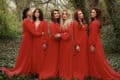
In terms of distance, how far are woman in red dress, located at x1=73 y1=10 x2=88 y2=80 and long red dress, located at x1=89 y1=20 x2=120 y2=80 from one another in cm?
18

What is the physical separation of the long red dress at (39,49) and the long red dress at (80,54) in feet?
3.32

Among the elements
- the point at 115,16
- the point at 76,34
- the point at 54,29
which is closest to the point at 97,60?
the point at 76,34

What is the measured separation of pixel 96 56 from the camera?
11.2 metres

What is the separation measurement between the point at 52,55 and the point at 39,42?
64 cm

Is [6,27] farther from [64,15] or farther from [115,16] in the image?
[64,15]

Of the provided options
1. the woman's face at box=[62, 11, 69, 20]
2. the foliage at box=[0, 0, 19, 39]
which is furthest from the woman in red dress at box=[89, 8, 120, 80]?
the foliage at box=[0, 0, 19, 39]

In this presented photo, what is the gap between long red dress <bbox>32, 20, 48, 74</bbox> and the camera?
11.6 m

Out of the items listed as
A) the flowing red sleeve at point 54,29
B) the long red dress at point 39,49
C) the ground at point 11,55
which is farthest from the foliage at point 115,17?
the flowing red sleeve at point 54,29

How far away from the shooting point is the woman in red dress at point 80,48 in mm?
11070

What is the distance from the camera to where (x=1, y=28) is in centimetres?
2300

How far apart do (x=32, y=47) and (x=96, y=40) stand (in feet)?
6.85

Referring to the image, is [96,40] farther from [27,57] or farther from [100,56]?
[27,57]

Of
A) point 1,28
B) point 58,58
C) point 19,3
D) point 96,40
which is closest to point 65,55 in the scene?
point 58,58

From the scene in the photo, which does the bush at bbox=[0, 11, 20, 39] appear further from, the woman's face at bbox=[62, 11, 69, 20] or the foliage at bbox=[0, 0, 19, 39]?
the woman's face at bbox=[62, 11, 69, 20]
